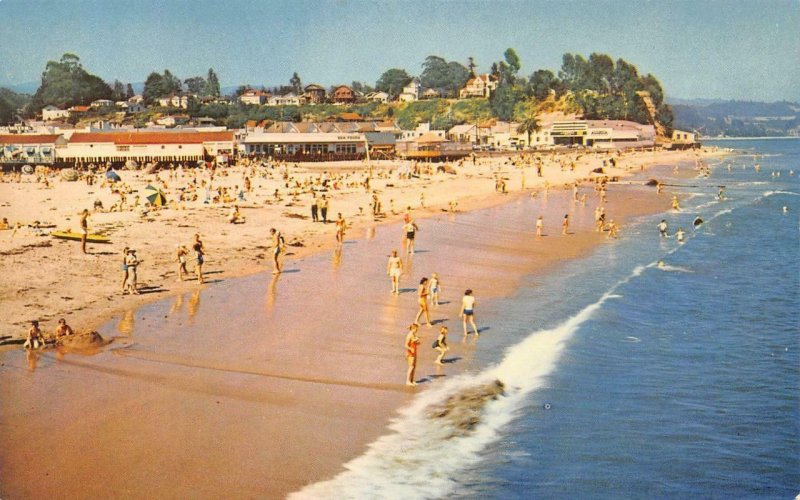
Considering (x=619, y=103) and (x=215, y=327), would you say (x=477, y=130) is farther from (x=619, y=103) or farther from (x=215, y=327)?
(x=215, y=327)

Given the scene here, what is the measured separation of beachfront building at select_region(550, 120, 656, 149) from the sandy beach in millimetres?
105962

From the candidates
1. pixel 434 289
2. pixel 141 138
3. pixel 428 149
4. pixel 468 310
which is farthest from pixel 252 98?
pixel 468 310

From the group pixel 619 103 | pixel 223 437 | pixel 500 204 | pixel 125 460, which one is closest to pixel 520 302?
pixel 223 437

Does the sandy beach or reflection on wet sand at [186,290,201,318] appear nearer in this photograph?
the sandy beach

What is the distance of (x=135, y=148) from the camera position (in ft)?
257

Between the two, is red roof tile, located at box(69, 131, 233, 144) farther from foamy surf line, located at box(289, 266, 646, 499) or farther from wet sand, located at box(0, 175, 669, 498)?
foamy surf line, located at box(289, 266, 646, 499)

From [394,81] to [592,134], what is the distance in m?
68.2

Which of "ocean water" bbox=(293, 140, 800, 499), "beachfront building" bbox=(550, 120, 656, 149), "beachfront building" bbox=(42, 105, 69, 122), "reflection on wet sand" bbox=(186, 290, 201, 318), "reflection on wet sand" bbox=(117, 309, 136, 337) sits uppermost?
"beachfront building" bbox=(42, 105, 69, 122)

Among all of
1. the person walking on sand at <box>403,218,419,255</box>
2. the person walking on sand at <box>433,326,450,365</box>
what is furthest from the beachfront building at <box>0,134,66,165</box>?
the person walking on sand at <box>433,326,450,365</box>

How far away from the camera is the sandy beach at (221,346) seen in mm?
9812

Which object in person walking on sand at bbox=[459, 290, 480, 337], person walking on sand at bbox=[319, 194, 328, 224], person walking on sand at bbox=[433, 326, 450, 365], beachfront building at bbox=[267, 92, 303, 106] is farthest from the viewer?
beachfront building at bbox=[267, 92, 303, 106]

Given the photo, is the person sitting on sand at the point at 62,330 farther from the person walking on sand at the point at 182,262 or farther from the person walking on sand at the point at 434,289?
the person walking on sand at the point at 434,289

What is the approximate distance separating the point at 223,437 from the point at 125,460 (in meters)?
1.34

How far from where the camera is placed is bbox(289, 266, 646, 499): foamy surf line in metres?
9.55
